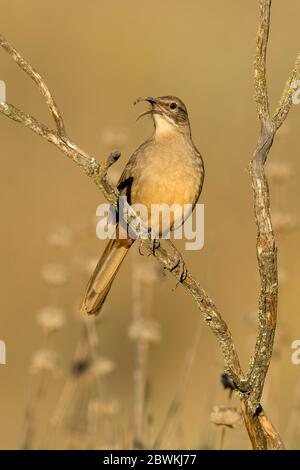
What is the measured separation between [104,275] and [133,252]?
1.46 ft

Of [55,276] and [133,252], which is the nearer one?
[55,276]

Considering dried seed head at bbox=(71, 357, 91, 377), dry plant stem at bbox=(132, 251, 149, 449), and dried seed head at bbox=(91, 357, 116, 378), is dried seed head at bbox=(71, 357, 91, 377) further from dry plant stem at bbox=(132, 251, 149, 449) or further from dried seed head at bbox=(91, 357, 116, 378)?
dry plant stem at bbox=(132, 251, 149, 449)

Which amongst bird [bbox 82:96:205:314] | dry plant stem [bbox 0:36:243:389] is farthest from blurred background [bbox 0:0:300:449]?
dry plant stem [bbox 0:36:243:389]

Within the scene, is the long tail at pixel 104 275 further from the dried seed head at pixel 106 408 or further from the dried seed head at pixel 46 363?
the dried seed head at pixel 106 408

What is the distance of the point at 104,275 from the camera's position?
5.39 m

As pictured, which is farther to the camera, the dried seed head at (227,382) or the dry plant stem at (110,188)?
the dried seed head at (227,382)

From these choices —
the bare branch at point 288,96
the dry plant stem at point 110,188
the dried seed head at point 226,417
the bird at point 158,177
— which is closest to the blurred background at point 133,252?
the dried seed head at point 226,417

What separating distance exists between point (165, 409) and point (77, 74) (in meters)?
7.42

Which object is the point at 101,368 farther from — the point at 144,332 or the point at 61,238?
the point at 61,238

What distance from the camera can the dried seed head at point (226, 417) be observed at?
4.21 metres

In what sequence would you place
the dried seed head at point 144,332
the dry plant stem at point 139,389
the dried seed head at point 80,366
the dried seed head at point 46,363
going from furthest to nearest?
the dried seed head at point 80,366 → the dried seed head at point 144,332 → the dried seed head at point 46,363 → the dry plant stem at point 139,389

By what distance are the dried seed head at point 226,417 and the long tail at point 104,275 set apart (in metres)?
1.17

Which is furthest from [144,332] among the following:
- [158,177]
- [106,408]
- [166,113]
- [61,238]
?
[166,113]
